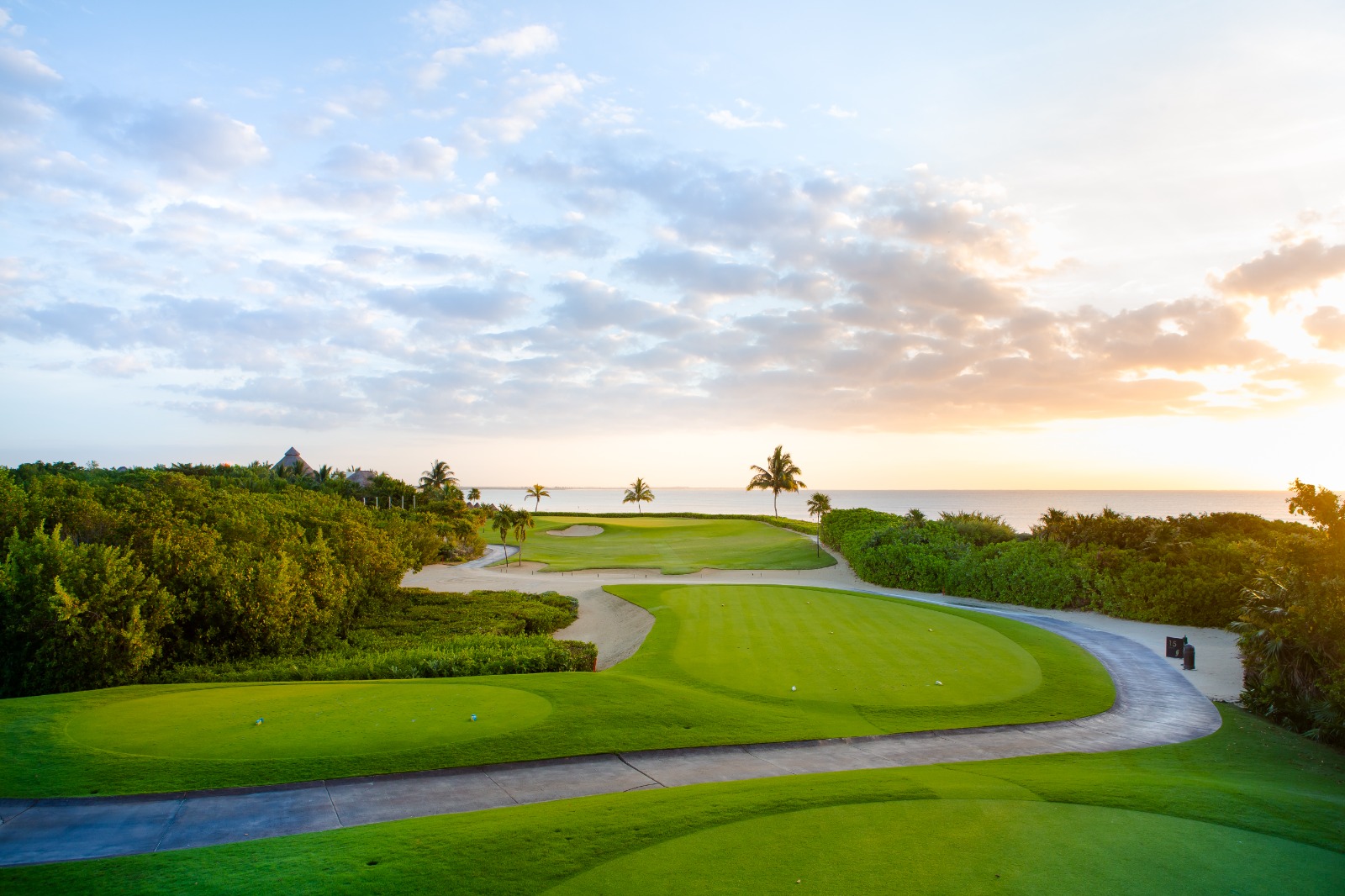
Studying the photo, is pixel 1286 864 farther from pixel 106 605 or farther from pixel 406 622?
pixel 406 622

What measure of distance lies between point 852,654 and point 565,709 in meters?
8.03

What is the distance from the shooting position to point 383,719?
400 inches

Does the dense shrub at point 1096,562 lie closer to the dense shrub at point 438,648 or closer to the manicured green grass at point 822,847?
the manicured green grass at point 822,847

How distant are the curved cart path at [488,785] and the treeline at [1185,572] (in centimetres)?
161

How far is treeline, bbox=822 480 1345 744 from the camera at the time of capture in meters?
11.8

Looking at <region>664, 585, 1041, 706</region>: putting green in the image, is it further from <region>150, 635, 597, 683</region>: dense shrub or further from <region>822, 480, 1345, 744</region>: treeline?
<region>822, 480, 1345, 744</region>: treeline

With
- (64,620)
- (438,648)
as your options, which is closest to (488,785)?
(438,648)

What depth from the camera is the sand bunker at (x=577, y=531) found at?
2485 inches

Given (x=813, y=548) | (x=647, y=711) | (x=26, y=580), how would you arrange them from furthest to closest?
(x=813, y=548)
(x=26, y=580)
(x=647, y=711)

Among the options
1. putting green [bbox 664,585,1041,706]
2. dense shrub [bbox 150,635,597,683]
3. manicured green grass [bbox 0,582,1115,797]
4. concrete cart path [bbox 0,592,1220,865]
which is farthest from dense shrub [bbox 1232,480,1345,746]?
dense shrub [bbox 150,635,597,683]

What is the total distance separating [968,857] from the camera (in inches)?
219

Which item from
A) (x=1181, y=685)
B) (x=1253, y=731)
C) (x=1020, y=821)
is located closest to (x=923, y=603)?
(x=1181, y=685)

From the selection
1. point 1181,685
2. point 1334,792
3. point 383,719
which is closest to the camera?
point 1334,792

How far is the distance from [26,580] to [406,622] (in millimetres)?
11298
